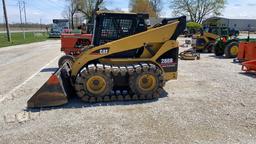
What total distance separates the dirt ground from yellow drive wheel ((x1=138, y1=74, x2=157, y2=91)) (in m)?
0.42

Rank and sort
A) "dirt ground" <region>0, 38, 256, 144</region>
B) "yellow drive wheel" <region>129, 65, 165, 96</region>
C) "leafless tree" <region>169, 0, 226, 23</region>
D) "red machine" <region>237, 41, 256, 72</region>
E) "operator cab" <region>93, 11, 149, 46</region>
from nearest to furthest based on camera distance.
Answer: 1. "dirt ground" <region>0, 38, 256, 144</region>
2. "yellow drive wheel" <region>129, 65, 165, 96</region>
3. "operator cab" <region>93, 11, 149, 46</region>
4. "red machine" <region>237, 41, 256, 72</region>
5. "leafless tree" <region>169, 0, 226, 23</region>

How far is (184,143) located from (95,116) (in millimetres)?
2134

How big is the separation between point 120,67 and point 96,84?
2.56 feet

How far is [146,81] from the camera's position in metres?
7.13

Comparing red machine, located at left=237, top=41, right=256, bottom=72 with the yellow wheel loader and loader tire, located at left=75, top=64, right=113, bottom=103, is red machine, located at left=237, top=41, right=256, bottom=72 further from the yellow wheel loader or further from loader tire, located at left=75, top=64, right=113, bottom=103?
loader tire, located at left=75, top=64, right=113, bottom=103

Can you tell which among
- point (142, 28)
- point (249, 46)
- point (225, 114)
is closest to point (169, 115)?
point (225, 114)

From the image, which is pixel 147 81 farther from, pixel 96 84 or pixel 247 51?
pixel 247 51

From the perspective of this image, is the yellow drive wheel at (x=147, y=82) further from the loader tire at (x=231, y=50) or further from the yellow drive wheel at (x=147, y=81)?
the loader tire at (x=231, y=50)

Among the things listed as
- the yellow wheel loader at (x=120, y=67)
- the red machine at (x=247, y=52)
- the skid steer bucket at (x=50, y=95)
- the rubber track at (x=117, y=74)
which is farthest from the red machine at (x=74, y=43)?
the red machine at (x=247, y=52)

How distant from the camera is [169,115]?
5852mm

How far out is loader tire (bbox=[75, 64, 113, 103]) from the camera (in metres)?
6.79

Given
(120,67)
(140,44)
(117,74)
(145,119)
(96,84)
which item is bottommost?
(145,119)

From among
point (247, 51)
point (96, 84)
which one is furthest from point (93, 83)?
point (247, 51)

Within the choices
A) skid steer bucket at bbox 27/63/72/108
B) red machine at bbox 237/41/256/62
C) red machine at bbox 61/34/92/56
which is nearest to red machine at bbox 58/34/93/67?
red machine at bbox 61/34/92/56
